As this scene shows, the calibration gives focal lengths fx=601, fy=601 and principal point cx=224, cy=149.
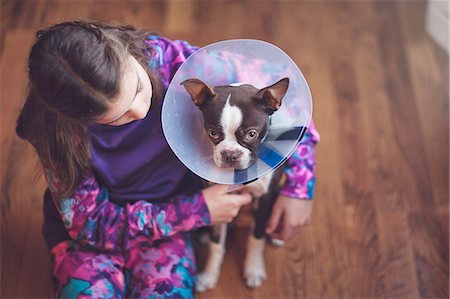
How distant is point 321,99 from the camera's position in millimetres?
1643

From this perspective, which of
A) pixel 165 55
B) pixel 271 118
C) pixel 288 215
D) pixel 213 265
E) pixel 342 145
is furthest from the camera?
pixel 342 145

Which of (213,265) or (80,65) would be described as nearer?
(80,65)

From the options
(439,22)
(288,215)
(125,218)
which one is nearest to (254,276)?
(288,215)

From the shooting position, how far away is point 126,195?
3.97 ft

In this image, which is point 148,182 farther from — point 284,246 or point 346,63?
point 346,63

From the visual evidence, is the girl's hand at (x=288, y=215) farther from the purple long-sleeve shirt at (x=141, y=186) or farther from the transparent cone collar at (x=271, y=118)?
the transparent cone collar at (x=271, y=118)

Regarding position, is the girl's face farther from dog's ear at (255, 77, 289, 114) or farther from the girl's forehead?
dog's ear at (255, 77, 289, 114)

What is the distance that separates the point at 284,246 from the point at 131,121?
0.54m

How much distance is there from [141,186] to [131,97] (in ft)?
1.01

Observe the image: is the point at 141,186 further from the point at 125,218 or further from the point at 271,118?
the point at 271,118

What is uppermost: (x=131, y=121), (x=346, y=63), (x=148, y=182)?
(x=346, y=63)

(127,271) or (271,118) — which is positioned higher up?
(271,118)

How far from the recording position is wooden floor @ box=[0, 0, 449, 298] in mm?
1373

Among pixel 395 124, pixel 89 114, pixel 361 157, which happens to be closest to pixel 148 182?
pixel 89 114
